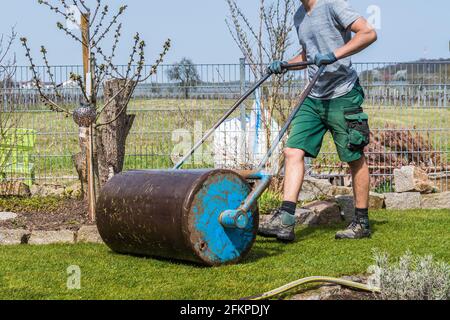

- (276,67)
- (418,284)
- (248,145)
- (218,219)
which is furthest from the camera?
(248,145)

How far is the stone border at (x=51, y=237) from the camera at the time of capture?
6.86m

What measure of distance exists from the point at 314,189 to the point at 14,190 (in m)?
3.50

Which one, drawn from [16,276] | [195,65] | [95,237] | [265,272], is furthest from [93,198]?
[195,65]

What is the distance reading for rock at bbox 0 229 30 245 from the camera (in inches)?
272

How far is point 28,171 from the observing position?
35.4 ft

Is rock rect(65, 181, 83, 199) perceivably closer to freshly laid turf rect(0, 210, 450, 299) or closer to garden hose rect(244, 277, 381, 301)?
freshly laid turf rect(0, 210, 450, 299)

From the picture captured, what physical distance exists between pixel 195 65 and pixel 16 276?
5585 millimetres

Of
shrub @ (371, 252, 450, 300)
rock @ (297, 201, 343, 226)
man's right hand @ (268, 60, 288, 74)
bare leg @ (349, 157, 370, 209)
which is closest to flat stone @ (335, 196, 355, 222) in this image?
rock @ (297, 201, 343, 226)

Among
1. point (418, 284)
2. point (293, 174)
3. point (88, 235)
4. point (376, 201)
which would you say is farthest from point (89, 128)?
point (418, 284)

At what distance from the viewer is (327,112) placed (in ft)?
21.4

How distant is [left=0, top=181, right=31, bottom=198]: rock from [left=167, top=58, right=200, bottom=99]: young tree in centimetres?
223

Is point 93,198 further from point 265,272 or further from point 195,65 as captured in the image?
point 195,65

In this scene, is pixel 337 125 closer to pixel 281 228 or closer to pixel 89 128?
pixel 281 228

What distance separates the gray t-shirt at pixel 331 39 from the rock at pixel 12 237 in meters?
2.63
